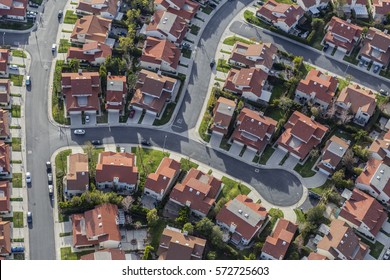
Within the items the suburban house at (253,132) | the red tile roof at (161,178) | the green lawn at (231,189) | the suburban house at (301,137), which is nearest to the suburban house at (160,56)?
the suburban house at (253,132)

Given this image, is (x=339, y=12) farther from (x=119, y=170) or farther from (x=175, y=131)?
(x=119, y=170)

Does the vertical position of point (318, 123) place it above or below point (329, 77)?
below

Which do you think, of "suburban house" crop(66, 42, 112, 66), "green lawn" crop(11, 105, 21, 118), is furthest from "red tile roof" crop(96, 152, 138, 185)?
"suburban house" crop(66, 42, 112, 66)

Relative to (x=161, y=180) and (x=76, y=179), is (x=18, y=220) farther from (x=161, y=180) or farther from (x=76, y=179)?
(x=161, y=180)

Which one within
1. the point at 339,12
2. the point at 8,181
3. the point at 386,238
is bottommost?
the point at 8,181

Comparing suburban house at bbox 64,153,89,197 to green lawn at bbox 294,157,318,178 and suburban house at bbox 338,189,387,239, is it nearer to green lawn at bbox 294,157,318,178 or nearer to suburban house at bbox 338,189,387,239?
green lawn at bbox 294,157,318,178

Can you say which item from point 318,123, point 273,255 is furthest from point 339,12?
point 273,255

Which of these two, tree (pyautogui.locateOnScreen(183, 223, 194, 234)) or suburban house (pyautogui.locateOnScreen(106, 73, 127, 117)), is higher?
suburban house (pyautogui.locateOnScreen(106, 73, 127, 117))

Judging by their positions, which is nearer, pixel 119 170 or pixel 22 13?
pixel 119 170
